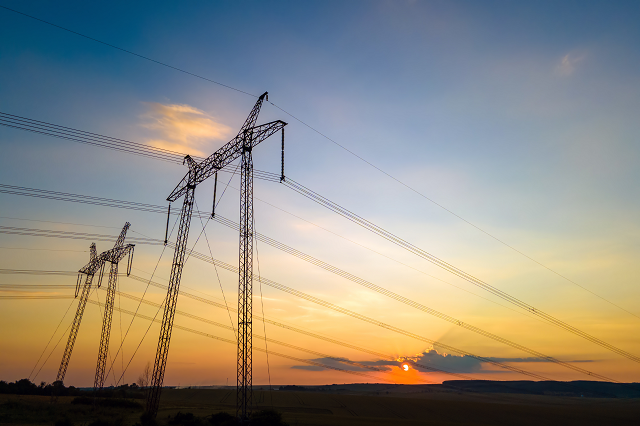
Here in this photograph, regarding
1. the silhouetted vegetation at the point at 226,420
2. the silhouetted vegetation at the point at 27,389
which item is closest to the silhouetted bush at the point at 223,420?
the silhouetted vegetation at the point at 226,420

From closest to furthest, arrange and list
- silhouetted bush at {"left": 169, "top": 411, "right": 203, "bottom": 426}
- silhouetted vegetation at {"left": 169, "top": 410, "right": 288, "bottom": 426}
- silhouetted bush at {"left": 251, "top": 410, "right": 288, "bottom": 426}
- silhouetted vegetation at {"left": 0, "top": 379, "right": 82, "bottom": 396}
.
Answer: silhouetted bush at {"left": 251, "top": 410, "right": 288, "bottom": 426}, silhouetted vegetation at {"left": 169, "top": 410, "right": 288, "bottom": 426}, silhouetted bush at {"left": 169, "top": 411, "right": 203, "bottom": 426}, silhouetted vegetation at {"left": 0, "top": 379, "right": 82, "bottom": 396}

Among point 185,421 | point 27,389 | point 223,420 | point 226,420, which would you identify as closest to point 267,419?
point 226,420

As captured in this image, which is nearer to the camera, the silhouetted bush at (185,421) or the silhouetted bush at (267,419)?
the silhouetted bush at (267,419)

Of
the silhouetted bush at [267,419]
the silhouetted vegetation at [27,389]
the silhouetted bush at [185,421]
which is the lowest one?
the silhouetted bush at [267,419]

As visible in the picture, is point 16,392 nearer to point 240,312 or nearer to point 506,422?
point 240,312

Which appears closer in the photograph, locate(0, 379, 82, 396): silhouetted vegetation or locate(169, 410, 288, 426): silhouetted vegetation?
locate(169, 410, 288, 426): silhouetted vegetation

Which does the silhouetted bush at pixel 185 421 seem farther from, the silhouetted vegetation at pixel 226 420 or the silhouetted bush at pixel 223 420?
the silhouetted bush at pixel 223 420

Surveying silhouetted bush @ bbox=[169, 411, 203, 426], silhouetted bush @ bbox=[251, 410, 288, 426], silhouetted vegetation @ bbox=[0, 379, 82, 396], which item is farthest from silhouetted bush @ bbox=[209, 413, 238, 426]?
silhouetted vegetation @ bbox=[0, 379, 82, 396]

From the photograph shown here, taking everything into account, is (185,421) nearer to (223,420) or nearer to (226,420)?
(223,420)

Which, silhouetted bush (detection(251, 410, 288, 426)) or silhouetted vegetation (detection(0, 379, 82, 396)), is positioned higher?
silhouetted vegetation (detection(0, 379, 82, 396))

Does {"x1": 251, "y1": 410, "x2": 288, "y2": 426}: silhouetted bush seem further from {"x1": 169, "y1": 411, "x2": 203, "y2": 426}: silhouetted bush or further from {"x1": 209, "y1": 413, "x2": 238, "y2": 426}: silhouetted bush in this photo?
{"x1": 169, "y1": 411, "x2": 203, "y2": 426}: silhouetted bush

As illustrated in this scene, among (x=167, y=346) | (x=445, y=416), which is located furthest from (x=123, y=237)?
(x=445, y=416)

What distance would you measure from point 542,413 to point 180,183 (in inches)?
4381

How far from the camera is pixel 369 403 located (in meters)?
107
